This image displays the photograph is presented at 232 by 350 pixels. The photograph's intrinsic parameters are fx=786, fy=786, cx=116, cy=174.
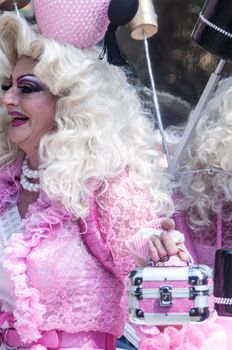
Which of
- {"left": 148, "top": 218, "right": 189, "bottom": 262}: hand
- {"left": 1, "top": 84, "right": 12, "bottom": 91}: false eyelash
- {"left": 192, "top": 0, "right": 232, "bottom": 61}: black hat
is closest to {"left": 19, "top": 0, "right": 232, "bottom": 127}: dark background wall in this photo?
{"left": 1, "top": 84, "right": 12, "bottom": 91}: false eyelash

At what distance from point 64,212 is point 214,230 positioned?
1.28 feet

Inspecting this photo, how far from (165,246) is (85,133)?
0.43m

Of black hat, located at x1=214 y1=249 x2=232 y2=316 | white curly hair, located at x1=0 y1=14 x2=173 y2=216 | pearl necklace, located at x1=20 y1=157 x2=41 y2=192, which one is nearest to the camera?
black hat, located at x1=214 y1=249 x2=232 y2=316

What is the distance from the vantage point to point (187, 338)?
174cm

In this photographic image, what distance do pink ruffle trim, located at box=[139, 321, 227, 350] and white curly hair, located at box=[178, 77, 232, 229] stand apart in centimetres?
34

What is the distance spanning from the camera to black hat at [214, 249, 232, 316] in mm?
1771

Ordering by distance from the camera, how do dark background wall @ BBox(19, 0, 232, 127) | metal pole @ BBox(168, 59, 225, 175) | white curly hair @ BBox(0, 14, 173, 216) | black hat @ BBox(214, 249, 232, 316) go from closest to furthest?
black hat @ BBox(214, 249, 232, 316) < metal pole @ BBox(168, 59, 225, 175) < white curly hair @ BBox(0, 14, 173, 216) < dark background wall @ BBox(19, 0, 232, 127)

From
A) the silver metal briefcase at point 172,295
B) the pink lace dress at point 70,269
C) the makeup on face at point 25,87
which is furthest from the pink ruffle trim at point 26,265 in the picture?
the silver metal briefcase at point 172,295

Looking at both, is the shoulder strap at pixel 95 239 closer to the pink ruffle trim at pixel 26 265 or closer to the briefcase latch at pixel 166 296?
the pink ruffle trim at pixel 26 265

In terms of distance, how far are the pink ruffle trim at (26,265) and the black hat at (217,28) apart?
1.83 ft

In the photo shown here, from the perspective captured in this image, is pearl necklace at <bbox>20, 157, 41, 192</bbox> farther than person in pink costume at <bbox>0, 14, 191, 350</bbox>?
Yes

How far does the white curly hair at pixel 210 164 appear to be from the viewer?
198cm

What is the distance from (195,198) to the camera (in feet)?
6.66

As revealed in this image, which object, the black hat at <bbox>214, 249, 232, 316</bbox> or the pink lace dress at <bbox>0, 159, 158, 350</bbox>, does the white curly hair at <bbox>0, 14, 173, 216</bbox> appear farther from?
the black hat at <bbox>214, 249, 232, 316</bbox>
